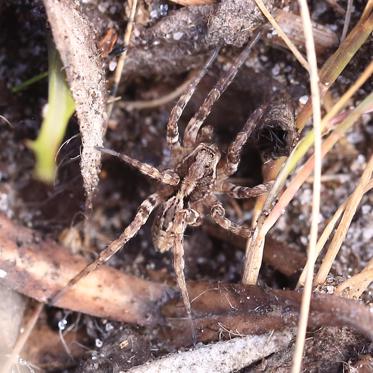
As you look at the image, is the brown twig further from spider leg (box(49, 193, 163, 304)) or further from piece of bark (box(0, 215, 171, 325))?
piece of bark (box(0, 215, 171, 325))

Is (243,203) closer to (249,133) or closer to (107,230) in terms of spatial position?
(249,133)

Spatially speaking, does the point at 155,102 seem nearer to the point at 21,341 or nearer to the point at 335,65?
the point at 335,65

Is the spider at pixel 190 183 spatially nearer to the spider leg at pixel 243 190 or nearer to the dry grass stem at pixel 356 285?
the spider leg at pixel 243 190

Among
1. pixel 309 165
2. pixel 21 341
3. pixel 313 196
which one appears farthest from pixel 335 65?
pixel 21 341

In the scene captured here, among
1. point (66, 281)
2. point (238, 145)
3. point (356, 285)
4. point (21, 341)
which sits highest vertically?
point (238, 145)

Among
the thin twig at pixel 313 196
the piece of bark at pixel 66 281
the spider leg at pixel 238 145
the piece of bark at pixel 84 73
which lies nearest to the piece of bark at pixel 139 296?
the piece of bark at pixel 66 281

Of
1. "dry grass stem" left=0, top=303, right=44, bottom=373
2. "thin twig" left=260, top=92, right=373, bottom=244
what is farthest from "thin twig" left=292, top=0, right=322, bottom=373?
"dry grass stem" left=0, top=303, right=44, bottom=373
